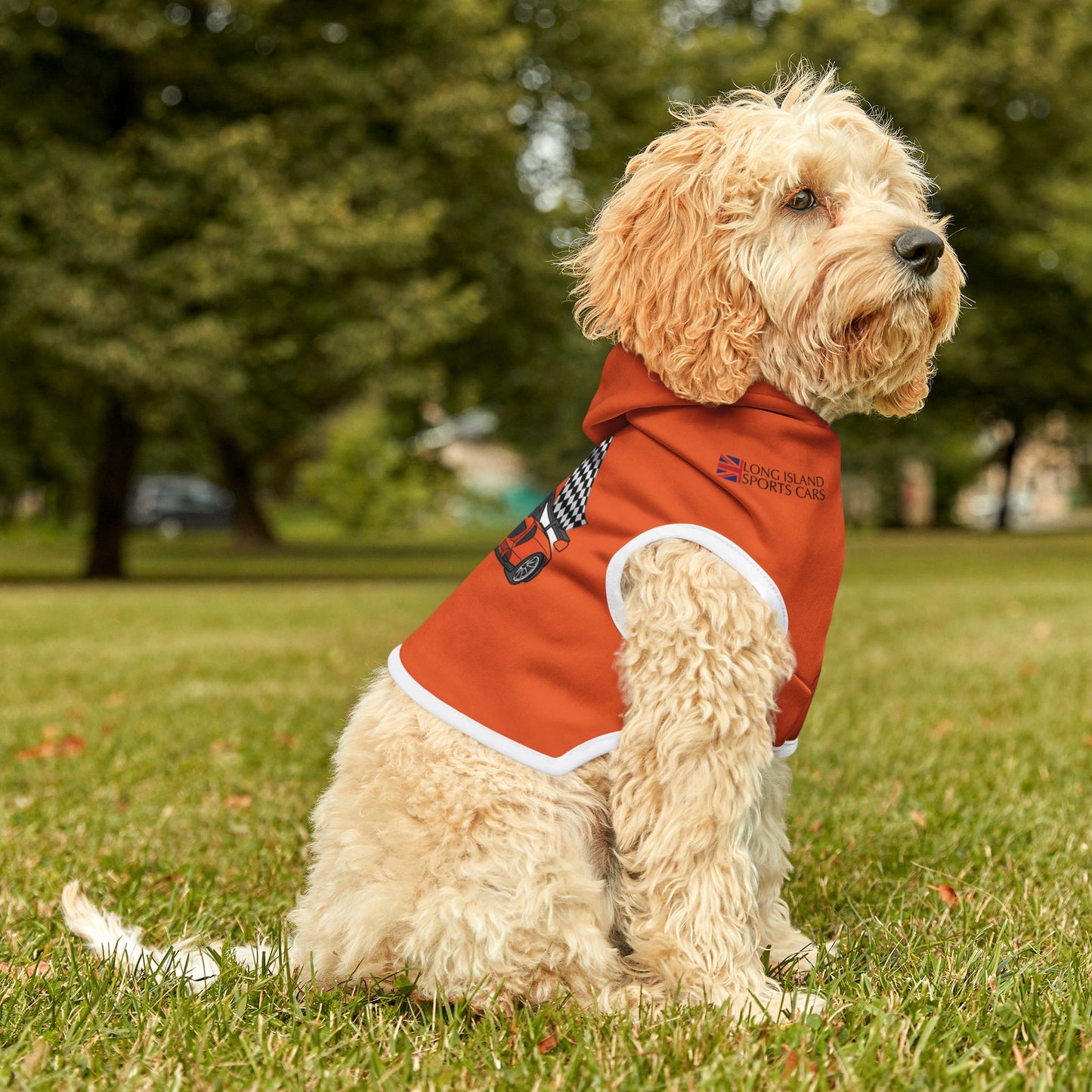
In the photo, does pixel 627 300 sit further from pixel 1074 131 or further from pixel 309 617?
pixel 1074 131

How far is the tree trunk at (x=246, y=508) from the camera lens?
105 feet

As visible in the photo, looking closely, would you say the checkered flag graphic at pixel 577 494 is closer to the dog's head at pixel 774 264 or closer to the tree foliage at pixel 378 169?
the dog's head at pixel 774 264

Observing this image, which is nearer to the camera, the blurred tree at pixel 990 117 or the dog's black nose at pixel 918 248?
the dog's black nose at pixel 918 248

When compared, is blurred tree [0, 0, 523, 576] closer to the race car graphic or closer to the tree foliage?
the tree foliage

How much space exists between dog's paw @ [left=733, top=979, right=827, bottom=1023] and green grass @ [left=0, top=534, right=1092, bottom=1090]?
0.18ft

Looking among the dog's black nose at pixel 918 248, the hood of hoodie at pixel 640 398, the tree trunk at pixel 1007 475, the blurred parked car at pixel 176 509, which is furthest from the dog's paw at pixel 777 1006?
the blurred parked car at pixel 176 509

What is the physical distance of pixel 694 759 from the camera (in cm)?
273

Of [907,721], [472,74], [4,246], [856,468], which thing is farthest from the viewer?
[856,468]

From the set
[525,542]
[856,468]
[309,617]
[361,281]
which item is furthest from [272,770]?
[856,468]

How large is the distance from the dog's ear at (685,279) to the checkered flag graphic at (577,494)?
0.29 metres

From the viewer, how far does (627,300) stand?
288cm

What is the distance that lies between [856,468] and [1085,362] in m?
21.5

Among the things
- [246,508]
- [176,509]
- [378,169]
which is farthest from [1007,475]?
[176,509]

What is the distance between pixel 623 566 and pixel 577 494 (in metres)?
0.29
